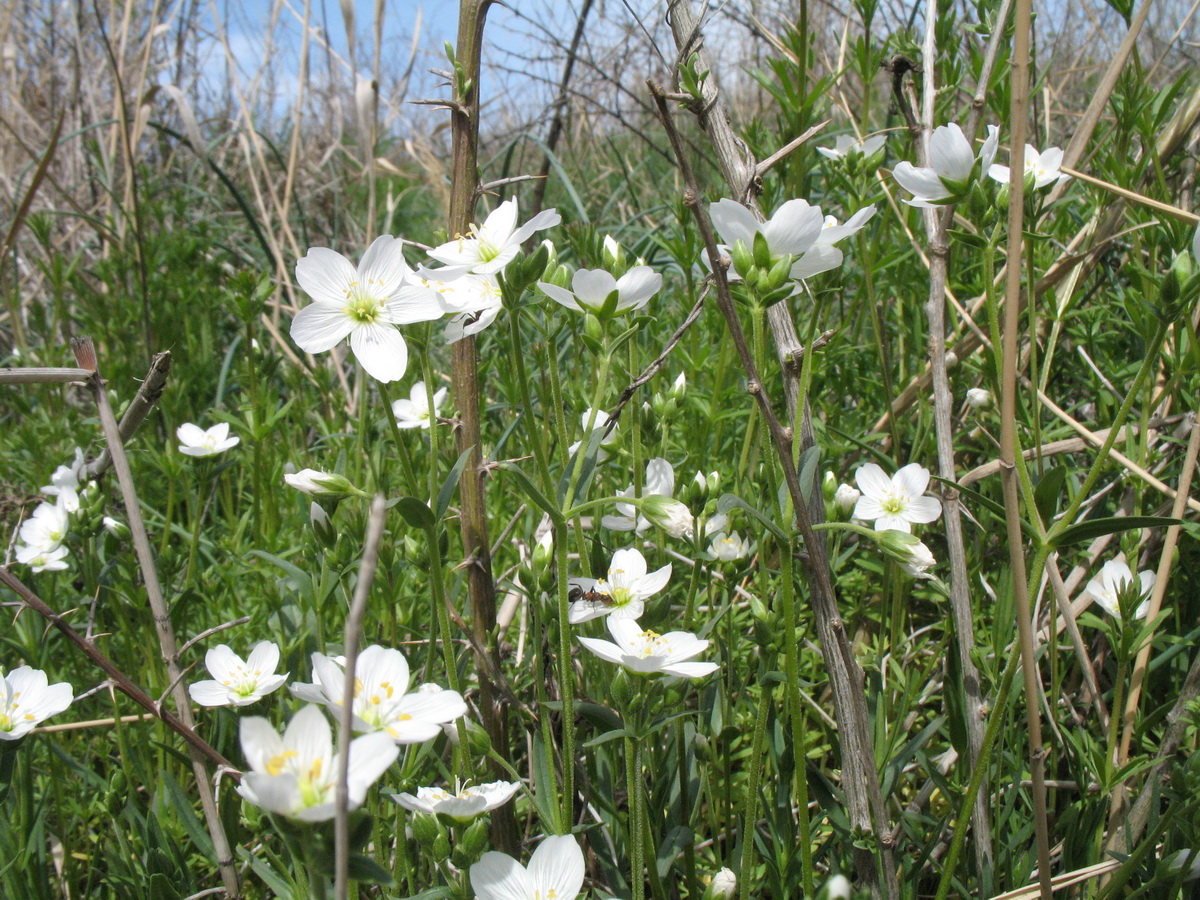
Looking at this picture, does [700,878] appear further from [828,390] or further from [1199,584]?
[828,390]

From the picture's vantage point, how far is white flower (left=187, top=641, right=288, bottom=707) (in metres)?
1.30

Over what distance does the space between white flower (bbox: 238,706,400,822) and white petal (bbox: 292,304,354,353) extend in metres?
0.56

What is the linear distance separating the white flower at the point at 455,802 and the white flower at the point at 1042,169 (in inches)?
46.8

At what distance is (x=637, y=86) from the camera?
245 inches

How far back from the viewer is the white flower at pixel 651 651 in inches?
40.2

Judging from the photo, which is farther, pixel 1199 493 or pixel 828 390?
pixel 828 390

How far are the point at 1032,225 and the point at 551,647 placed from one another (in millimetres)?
1025

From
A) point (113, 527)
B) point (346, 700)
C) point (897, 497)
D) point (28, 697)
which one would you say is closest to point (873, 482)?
point (897, 497)

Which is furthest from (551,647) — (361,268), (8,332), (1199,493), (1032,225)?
(8,332)

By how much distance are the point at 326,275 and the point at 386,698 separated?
1.92ft

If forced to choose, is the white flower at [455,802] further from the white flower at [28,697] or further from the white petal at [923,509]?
the white petal at [923,509]

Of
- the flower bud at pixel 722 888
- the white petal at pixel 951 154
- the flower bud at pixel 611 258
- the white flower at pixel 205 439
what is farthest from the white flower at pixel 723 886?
the white flower at pixel 205 439

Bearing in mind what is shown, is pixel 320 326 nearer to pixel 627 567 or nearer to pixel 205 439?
pixel 627 567

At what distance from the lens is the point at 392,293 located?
115 centimetres
